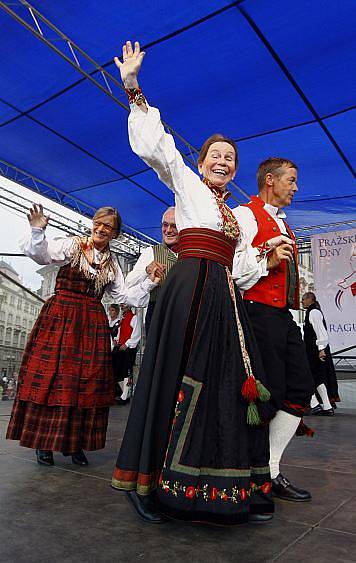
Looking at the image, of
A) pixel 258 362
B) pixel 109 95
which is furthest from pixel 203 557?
pixel 109 95

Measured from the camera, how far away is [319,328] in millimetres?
5641

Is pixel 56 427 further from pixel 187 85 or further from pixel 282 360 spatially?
pixel 187 85

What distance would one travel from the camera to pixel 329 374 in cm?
576

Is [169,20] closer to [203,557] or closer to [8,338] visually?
[203,557]

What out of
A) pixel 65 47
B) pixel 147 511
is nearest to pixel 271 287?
pixel 147 511

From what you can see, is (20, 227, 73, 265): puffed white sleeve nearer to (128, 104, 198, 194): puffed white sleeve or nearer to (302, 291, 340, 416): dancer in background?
(128, 104, 198, 194): puffed white sleeve

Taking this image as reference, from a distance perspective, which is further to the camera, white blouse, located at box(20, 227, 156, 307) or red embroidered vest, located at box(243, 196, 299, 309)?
white blouse, located at box(20, 227, 156, 307)

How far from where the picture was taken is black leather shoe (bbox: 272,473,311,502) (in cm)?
171

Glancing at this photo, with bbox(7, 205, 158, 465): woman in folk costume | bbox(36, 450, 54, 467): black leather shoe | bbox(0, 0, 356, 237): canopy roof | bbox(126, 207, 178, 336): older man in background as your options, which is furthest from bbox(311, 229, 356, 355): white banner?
bbox(36, 450, 54, 467): black leather shoe

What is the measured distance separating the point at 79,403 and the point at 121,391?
15.9 ft

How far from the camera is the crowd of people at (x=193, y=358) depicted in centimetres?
135

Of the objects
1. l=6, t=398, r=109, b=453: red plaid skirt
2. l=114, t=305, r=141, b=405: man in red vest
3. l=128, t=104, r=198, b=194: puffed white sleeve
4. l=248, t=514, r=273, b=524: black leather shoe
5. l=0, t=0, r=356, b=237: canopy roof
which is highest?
l=0, t=0, r=356, b=237: canopy roof

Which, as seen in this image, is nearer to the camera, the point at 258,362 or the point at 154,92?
the point at 258,362

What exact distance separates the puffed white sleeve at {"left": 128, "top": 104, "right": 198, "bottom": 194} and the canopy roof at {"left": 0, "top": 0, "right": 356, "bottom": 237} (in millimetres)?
2520
